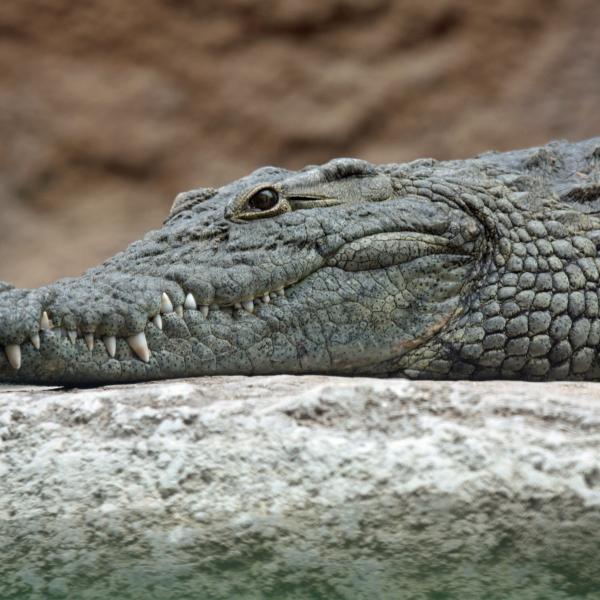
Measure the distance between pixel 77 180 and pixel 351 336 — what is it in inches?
178

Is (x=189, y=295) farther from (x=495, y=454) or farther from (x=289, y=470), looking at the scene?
(x=495, y=454)

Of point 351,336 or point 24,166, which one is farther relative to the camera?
point 24,166

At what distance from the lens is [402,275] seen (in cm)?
325

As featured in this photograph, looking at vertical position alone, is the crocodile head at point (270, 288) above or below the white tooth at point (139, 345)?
above

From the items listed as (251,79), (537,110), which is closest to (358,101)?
(251,79)

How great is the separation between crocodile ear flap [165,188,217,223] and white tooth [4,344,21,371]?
0.91m

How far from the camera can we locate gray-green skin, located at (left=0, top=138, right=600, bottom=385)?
2.89 m

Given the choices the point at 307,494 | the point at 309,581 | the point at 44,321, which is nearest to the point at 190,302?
the point at 44,321

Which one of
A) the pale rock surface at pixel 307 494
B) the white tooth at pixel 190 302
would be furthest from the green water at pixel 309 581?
the white tooth at pixel 190 302

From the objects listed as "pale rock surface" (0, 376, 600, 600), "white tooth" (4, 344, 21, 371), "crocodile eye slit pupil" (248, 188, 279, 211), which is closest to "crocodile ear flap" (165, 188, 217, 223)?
"crocodile eye slit pupil" (248, 188, 279, 211)

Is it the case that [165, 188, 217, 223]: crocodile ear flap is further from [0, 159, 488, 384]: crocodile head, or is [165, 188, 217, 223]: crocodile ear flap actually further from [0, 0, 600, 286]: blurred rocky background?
[0, 0, 600, 286]: blurred rocky background

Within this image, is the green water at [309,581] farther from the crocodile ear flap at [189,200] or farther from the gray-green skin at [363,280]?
the crocodile ear flap at [189,200]

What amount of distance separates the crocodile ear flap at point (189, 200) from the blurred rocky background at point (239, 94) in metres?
3.71

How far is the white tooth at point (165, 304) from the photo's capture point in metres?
2.86
